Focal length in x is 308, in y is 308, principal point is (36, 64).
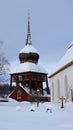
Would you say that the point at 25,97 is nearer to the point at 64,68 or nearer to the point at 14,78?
the point at 14,78

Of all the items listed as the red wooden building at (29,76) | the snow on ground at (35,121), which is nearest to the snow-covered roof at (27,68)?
the red wooden building at (29,76)

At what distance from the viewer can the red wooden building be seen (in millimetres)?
79562

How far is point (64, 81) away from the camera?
41.2m

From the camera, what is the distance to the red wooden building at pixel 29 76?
261ft

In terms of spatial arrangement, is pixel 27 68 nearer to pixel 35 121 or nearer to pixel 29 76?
pixel 29 76

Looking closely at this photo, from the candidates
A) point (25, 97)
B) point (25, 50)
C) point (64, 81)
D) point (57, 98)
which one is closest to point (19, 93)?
point (25, 97)

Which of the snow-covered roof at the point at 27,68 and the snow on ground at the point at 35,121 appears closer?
the snow on ground at the point at 35,121

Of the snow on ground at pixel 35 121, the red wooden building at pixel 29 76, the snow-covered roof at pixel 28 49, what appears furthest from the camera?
the snow-covered roof at pixel 28 49

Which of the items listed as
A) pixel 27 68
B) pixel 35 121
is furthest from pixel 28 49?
pixel 35 121

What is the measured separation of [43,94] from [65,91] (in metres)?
40.8

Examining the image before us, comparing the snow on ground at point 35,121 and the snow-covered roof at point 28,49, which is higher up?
the snow-covered roof at point 28,49

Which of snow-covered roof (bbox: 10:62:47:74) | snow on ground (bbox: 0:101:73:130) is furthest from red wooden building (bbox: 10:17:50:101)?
snow on ground (bbox: 0:101:73:130)

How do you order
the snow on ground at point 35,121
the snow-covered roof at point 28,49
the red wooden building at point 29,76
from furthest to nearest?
1. the snow-covered roof at point 28,49
2. the red wooden building at point 29,76
3. the snow on ground at point 35,121

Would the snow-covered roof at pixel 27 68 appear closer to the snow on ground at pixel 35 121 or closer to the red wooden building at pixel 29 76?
the red wooden building at pixel 29 76
